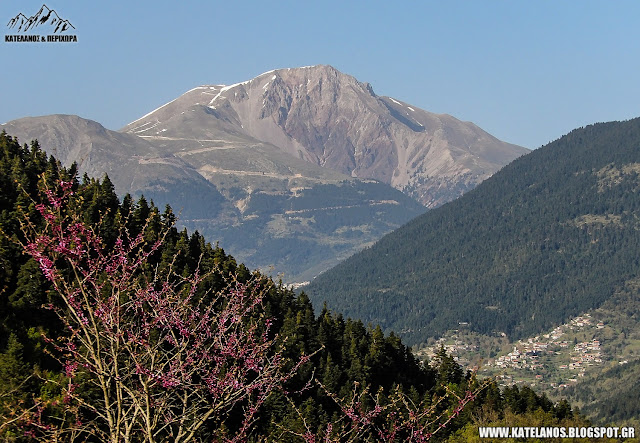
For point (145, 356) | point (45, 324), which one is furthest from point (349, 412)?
point (45, 324)

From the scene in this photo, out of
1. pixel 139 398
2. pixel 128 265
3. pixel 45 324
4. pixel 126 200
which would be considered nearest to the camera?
pixel 139 398

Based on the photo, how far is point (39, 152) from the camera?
16512cm

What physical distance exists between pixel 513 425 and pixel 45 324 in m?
58.2

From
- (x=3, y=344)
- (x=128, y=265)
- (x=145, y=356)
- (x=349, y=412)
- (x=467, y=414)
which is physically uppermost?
(x=128, y=265)

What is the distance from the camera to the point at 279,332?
13138 cm

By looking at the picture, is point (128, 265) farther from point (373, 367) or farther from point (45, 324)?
point (373, 367)

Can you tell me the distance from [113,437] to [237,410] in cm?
8216

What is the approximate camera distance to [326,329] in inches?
5906

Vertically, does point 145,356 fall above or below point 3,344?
above

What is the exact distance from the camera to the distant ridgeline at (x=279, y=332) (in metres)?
92.4

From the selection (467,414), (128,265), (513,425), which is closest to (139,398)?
(128,265)

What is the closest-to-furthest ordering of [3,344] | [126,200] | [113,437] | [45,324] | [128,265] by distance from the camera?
[113,437], [128,265], [3,344], [45,324], [126,200]

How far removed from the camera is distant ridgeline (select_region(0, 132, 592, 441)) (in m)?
92.4

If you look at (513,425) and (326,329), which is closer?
(513,425)
